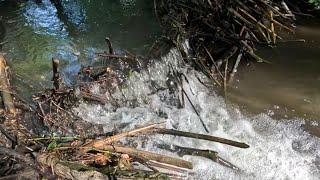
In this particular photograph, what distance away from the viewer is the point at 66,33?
5.71 metres

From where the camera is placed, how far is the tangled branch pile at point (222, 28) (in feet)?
16.6

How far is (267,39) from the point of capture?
5.28m

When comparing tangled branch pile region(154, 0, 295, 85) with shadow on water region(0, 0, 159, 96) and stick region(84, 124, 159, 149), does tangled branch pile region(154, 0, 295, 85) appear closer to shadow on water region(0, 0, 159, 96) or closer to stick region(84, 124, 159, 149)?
shadow on water region(0, 0, 159, 96)

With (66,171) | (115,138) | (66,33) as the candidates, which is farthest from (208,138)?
(66,33)

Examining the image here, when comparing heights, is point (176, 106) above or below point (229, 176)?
above

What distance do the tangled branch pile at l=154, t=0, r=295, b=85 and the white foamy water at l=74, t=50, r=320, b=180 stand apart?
0.29m

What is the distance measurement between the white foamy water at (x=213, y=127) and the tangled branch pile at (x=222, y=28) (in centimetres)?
29

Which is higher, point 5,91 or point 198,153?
point 5,91

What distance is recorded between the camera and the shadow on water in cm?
505

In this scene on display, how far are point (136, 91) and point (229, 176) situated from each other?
140 cm

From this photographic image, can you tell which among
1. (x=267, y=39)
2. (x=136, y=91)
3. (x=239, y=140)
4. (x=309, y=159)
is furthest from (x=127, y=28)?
(x=309, y=159)

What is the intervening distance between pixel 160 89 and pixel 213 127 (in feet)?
2.49

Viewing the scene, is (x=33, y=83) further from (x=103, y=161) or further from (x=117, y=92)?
(x=103, y=161)

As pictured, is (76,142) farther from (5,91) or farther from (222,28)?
(222,28)
